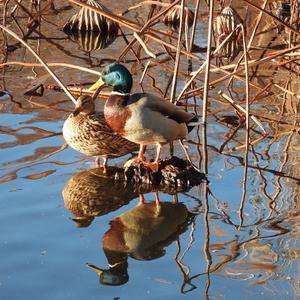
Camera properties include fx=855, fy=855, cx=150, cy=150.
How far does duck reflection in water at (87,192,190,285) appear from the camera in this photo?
13.9ft

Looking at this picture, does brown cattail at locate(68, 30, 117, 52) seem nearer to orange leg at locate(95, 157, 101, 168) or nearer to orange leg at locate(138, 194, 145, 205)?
orange leg at locate(95, 157, 101, 168)

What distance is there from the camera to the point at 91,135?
5.70 metres

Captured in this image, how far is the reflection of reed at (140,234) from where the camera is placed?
4.26m

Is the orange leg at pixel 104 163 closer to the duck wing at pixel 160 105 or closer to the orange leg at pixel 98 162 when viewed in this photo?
the orange leg at pixel 98 162

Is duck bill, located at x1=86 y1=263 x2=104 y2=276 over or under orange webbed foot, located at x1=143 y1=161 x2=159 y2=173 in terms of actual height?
under

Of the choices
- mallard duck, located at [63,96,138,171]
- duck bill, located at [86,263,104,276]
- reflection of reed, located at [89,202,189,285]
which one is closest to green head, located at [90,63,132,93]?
mallard duck, located at [63,96,138,171]

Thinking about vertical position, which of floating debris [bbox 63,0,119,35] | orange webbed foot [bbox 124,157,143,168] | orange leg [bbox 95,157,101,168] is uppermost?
floating debris [bbox 63,0,119,35]

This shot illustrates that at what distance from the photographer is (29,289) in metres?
4.00

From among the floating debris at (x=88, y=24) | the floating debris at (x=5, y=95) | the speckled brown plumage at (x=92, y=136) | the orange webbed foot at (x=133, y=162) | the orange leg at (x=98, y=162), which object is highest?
the floating debris at (x=88, y=24)

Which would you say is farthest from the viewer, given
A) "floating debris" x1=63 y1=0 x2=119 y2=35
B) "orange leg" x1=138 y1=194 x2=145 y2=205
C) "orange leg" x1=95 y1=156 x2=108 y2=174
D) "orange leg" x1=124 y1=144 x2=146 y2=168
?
"floating debris" x1=63 y1=0 x2=119 y2=35

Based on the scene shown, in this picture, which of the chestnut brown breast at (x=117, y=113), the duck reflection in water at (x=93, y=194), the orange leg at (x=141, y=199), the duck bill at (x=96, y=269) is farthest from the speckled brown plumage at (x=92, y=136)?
the duck bill at (x=96, y=269)

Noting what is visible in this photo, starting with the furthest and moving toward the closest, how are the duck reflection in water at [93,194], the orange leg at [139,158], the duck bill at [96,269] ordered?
the orange leg at [139,158]
the duck reflection in water at [93,194]
the duck bill at [96,269]

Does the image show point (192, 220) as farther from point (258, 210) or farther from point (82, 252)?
point (82, 252)

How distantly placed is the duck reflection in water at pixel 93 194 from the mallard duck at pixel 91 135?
142mm
